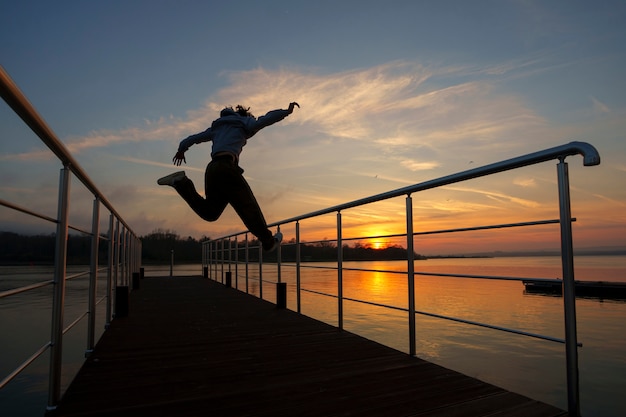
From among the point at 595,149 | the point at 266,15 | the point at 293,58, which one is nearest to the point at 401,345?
the point at 293,58

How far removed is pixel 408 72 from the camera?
780cm

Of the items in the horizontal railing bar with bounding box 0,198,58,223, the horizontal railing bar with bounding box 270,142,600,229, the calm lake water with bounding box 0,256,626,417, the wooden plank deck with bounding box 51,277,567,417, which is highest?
the horizontal railing bar with bounding box 270,142,600,229

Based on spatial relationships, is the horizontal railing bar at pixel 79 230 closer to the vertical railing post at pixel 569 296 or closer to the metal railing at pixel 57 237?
the metal railing at pixel 57 237

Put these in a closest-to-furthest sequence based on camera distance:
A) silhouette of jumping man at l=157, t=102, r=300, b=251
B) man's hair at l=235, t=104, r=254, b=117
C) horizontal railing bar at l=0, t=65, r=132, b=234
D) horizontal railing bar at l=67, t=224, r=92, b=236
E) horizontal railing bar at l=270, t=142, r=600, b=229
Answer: horizontal railing bar at l=0, t=65, r=132, b=234 → horizontal railing bar at l=270, t=142, r=600, b=229 → horizontal railing bar at l=67, t=224, r=92, b=236 → silhouette of jumping man at l=157, t=102, r=300, b=251 → man's hair at l=235, t=104, r=254, b=117

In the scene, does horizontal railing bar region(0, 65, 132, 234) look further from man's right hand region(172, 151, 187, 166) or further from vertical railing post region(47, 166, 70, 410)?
man's right hand region(172, 151, 187, 166)

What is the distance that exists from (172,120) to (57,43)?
284 cm

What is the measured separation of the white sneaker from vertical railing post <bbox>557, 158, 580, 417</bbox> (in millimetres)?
2154

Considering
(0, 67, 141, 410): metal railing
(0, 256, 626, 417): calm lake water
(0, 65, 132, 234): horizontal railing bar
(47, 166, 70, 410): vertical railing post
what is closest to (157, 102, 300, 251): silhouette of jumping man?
(0, 67, 141, 410): metal railing

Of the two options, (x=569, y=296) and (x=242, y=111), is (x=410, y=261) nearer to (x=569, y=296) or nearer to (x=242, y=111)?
(x=569, y=296)

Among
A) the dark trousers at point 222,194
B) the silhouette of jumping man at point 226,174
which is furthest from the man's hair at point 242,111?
the dark trousers at point 222,194

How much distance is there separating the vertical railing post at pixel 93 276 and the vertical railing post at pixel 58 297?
595 mm

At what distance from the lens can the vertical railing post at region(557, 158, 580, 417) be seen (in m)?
1.31

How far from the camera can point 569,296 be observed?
4.33 ft

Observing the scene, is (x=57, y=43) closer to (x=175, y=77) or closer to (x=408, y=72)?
(x=175, y=77)
